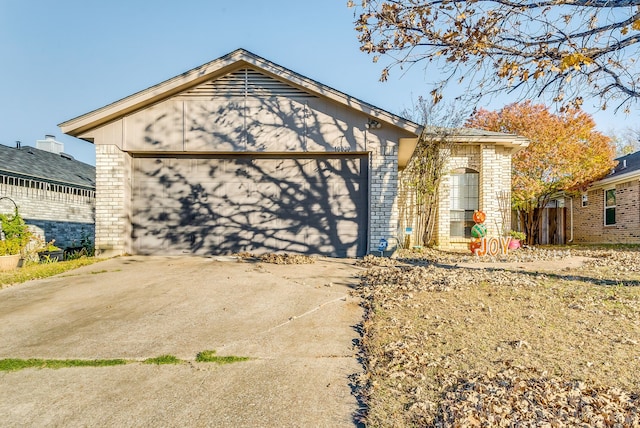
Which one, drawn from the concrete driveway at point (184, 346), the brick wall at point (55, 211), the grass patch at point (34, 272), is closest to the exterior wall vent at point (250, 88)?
the concrete driveway at point (184, 346)

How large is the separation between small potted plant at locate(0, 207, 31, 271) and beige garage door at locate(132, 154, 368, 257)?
233cm

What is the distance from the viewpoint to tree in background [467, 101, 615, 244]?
58.3 feet

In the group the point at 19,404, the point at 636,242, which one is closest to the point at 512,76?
the point at 19,404

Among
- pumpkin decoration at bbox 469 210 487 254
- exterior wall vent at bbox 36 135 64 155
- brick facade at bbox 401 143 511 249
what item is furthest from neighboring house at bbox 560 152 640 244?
exterior wall vent at bbox 36 135 64 155

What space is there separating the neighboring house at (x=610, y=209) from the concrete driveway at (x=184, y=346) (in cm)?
1578

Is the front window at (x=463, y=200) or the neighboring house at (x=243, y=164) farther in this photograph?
the front window at (x=463, y=200)

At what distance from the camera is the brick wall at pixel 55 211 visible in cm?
1470

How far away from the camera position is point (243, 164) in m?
9.84

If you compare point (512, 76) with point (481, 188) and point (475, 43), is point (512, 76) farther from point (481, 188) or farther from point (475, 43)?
point (481, 188)

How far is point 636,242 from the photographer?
16156 millimetres

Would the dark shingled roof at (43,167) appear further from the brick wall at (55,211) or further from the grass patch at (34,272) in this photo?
the grass patch at (34,272)

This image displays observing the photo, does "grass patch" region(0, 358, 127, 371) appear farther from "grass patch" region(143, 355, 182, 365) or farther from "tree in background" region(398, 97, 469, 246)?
"tree in background" region(398, 97, 469, 246)

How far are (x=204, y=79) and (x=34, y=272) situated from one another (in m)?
5.64

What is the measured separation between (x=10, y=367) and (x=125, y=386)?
1314 mm
